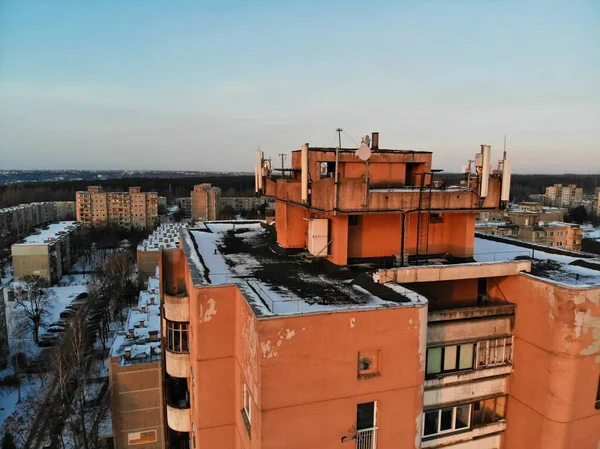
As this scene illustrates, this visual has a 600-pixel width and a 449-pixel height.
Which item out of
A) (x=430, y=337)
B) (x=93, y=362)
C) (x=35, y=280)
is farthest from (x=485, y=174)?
(x=35, y=280)

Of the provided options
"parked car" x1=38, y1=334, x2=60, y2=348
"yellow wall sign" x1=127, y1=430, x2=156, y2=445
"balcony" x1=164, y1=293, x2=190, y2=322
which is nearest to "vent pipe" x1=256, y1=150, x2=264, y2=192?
"balcony" x1=164, y1=293, x2=190, y2=322

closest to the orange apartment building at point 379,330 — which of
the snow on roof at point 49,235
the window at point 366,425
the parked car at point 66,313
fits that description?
the window at point 366,425

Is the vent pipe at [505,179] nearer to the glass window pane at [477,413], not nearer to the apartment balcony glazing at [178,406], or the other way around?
the glass window pane at [477,413]

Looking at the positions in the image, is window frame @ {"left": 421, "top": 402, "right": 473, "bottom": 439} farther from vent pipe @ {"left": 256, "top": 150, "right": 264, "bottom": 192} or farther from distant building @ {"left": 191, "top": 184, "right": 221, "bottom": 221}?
distant building @ {"left": 191, "top": 184, "right": 221, "bottom": 221}

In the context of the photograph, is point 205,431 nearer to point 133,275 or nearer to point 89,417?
point 89,417

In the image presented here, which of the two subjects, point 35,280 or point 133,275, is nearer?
point 35,280

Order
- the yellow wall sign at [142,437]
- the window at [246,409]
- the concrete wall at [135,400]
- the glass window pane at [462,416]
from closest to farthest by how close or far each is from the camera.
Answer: the window at [246,409] < the glass window pane at [462,416] < the concrete wall at [135,400] < the yellow wall sign at [142,437]

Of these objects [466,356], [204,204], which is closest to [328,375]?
[466,356]

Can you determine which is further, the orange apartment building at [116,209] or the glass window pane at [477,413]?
the orange apartment building at [116,209]
